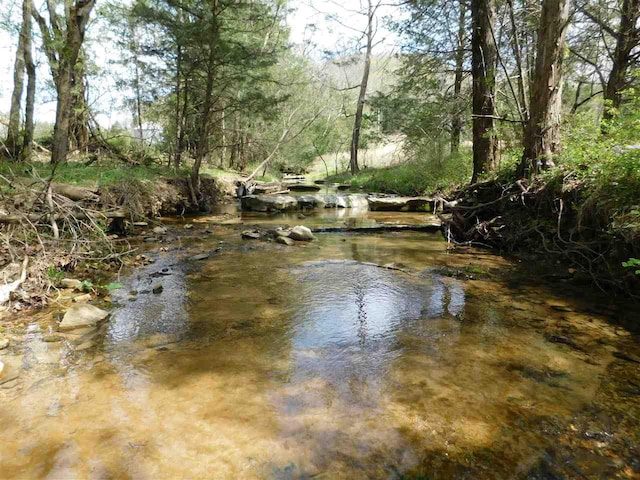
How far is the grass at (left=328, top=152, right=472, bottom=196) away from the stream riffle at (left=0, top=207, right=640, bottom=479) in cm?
862

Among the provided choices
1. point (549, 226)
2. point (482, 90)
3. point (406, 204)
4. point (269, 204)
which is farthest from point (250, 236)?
point (406, 204)

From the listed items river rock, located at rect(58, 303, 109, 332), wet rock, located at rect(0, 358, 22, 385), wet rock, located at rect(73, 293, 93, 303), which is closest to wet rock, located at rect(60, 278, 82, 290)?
wet rock, located at rect(73, 293, 93, 303)

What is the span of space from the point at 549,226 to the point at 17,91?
15174 millimetres

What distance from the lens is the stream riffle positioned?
1910mm

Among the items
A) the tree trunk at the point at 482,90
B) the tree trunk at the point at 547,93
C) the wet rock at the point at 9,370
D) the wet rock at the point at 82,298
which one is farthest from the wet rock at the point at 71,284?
the tree trunk at the point at 482,90

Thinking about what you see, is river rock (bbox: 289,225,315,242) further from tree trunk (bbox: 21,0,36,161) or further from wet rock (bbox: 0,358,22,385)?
tree trunk (bbox: 21,0,36,161)

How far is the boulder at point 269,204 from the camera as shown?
1260cm

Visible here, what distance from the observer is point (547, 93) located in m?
6.07

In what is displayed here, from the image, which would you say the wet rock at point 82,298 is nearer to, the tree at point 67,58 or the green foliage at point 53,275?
the green foliage at point 53,275

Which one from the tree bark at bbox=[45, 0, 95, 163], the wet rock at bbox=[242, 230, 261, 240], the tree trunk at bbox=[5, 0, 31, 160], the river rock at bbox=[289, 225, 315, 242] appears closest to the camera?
the river rock at bbox=[289, 225, 315, 242]

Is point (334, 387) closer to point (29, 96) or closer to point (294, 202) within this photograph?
point (294, 202)

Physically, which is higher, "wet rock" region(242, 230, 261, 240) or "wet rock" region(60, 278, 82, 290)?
"wet rock" region(242, 230, 261, 240)

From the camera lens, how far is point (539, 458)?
192 centimetres

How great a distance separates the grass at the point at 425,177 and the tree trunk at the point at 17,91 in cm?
1313
